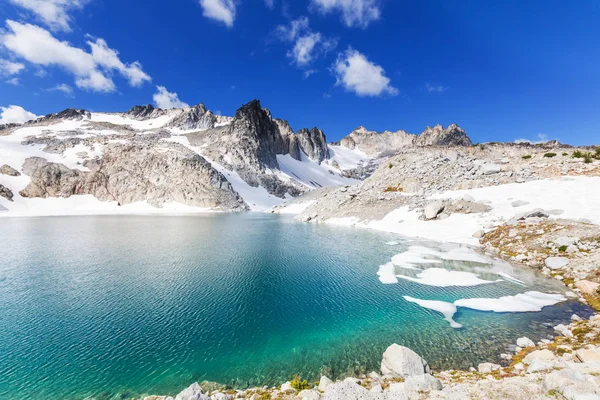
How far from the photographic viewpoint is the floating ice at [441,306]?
60.8 ft

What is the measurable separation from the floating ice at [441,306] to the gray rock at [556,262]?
48.3 ft

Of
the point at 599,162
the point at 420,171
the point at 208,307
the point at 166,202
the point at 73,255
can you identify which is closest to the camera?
the point at 208,307

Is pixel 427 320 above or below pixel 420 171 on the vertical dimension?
below

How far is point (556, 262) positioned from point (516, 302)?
11567 millimetres

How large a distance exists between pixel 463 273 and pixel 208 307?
23.5 metres

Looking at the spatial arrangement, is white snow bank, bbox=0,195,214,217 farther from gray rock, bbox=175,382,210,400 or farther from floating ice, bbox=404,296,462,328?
gray rock, bbox=175,382,210,400

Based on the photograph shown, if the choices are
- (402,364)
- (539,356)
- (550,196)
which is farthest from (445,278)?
(550,196)

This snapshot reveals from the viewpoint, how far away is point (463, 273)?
28141mm

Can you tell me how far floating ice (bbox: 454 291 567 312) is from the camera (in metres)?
19.7

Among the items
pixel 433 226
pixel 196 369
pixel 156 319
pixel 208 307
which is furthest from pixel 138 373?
pixel 433 226

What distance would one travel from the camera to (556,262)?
27672 mm

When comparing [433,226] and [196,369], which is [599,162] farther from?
[196,369]

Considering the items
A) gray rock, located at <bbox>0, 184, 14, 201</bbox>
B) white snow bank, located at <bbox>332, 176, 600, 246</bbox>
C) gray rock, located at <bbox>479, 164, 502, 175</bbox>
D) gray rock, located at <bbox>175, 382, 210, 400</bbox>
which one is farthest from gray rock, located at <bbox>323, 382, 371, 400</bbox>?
gray rock, located at <bbox>0, 184, 14, 201</bbox>

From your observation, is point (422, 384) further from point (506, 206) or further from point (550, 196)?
point (550, 196)
